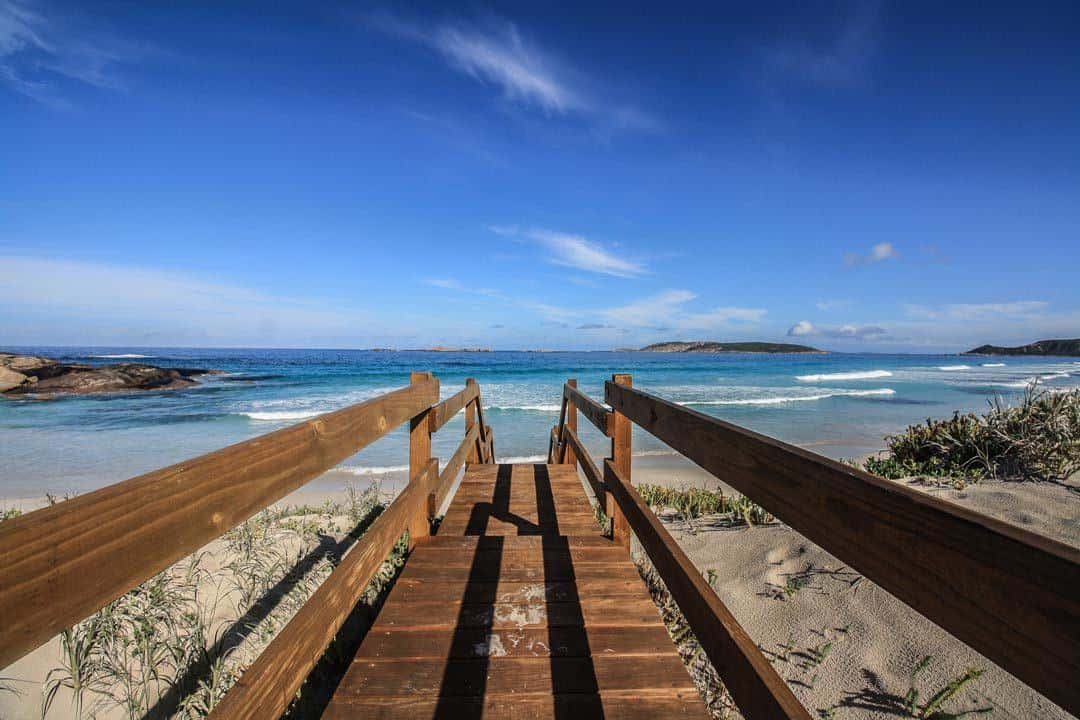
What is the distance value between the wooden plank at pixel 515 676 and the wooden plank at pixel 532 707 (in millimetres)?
29

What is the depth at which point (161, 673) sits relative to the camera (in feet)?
9.56

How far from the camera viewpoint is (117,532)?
89 cm

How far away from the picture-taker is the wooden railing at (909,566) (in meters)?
0.65

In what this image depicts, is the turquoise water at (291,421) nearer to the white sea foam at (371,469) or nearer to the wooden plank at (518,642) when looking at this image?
the white sea foam at (371,469)

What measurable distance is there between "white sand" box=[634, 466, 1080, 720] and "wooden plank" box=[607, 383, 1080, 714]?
2217 millimetres

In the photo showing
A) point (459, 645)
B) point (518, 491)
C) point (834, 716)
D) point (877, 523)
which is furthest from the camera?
point (518, 491)

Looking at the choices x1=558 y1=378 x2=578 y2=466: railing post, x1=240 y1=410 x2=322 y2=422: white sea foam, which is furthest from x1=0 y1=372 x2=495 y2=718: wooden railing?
x1=240 y1=410 x2=322 y2=422: white sea foam

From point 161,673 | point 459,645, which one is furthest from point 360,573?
point 161,673

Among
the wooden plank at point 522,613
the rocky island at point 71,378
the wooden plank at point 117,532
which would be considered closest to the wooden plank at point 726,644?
the wooden plank at point 522,613

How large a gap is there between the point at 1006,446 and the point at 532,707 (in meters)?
7.27

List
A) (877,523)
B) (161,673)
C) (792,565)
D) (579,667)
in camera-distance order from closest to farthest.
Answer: (877,523) → (579,667) → (161,673) → (792,565)

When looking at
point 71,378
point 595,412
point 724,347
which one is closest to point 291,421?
point 71,378

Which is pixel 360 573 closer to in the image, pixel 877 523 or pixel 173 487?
pixel 173 487

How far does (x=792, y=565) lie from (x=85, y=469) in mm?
11327
